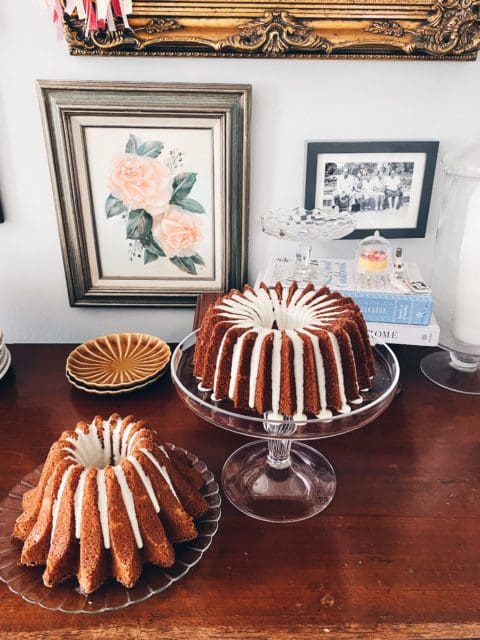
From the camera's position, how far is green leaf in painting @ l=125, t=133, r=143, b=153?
110 centimetres

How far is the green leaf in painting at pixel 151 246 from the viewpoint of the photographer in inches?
47.0

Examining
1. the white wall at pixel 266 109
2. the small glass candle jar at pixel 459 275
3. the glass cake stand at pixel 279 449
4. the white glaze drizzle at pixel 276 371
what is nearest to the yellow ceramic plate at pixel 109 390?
the glass cake stand at pixel 279 449

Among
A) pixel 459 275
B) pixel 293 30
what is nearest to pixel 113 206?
pixel 293 30

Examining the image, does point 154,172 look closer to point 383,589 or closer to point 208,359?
point 208,359

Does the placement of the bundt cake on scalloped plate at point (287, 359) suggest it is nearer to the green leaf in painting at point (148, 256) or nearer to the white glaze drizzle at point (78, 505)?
the white glaze drizzle at point (78, 505)

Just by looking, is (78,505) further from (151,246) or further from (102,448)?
(151,246)

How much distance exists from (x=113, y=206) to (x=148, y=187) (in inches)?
3.3

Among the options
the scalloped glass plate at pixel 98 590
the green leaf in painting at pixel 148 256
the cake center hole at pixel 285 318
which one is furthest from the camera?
the green leaf in painting at pixel 148 256

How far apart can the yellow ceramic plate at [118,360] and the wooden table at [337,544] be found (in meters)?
0.03

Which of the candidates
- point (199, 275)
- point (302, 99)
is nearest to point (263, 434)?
point (199, 275)

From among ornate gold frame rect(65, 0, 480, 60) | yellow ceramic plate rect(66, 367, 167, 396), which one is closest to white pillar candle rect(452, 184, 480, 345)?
ornate gold frame rect(65, 0, 480, 60)

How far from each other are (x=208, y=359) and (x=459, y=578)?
436mm

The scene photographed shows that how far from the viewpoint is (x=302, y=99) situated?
1.09 m

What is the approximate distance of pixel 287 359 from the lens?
74cm
